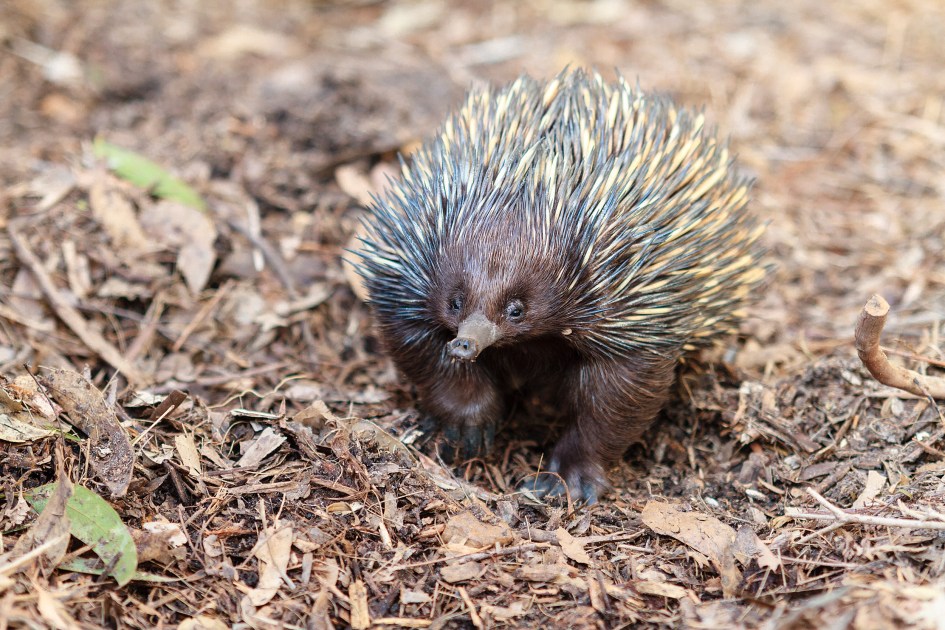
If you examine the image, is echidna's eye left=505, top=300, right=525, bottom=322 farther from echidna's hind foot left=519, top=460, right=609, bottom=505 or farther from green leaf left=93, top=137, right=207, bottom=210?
green leaf left=93, top=137, right=207, bottom=210

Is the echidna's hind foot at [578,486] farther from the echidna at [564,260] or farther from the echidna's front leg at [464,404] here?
the echidna's front leg at [464,404]

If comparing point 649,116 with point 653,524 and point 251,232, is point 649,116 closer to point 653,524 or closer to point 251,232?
point 653,524

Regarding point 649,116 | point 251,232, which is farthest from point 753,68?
point 251,232

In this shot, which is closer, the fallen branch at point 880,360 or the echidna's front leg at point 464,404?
the fallen branch at point 880,360

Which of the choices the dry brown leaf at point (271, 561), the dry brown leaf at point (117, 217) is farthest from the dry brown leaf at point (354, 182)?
the dry brown leaf at point (271, 561)

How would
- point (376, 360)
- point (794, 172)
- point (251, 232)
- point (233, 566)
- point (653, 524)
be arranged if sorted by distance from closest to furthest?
point (233, 566) → point (653, 524) → point (376, 360) → point (251, 232) → point (794, 172)

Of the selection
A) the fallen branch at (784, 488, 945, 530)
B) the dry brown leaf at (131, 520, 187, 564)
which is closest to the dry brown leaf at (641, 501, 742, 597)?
the fallen branch at (784, 488, 945, 530)
